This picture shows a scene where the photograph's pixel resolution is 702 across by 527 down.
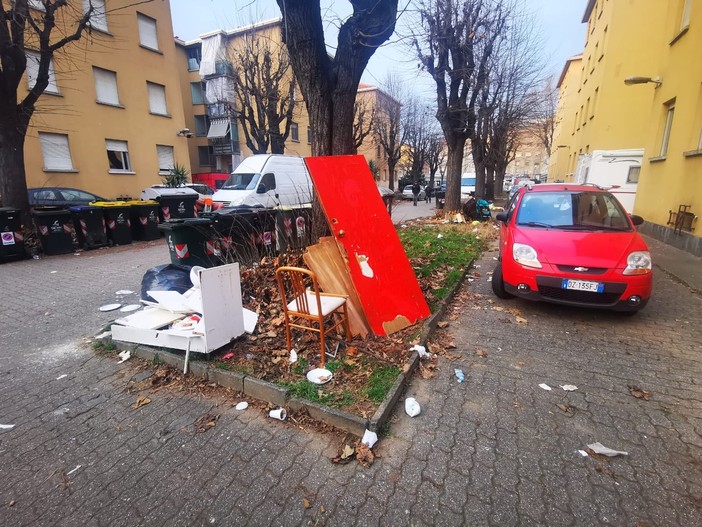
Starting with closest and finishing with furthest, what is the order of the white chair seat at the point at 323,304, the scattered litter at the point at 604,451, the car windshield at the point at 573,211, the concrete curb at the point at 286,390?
the scattered litter at the point at 604,451
the concrete curb at the point at 286,390
the white chair seat at the point at 323,304
the car windshield at the point at 573,211

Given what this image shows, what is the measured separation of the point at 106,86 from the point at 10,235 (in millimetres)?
12623

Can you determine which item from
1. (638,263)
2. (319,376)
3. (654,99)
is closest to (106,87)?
(319,376)

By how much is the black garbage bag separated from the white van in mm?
7657

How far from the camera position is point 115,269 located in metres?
7.58

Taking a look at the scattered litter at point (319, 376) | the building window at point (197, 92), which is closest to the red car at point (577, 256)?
the scattered litter at point (319, 376)

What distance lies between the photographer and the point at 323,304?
3.37 m

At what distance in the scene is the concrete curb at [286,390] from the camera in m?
2.52

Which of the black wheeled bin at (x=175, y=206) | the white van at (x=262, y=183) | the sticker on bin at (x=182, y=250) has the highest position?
the white van at (x=262, y=183)

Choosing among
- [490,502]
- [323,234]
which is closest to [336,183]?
[323,234]

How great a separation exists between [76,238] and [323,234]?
9.09m

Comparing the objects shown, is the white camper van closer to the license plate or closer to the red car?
the red car

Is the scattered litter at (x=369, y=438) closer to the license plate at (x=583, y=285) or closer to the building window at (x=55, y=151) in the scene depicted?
the license plate at (x=583, y=285)

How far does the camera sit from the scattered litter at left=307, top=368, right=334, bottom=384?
9.85ft

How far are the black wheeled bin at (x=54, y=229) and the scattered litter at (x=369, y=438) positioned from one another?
1045 cm
